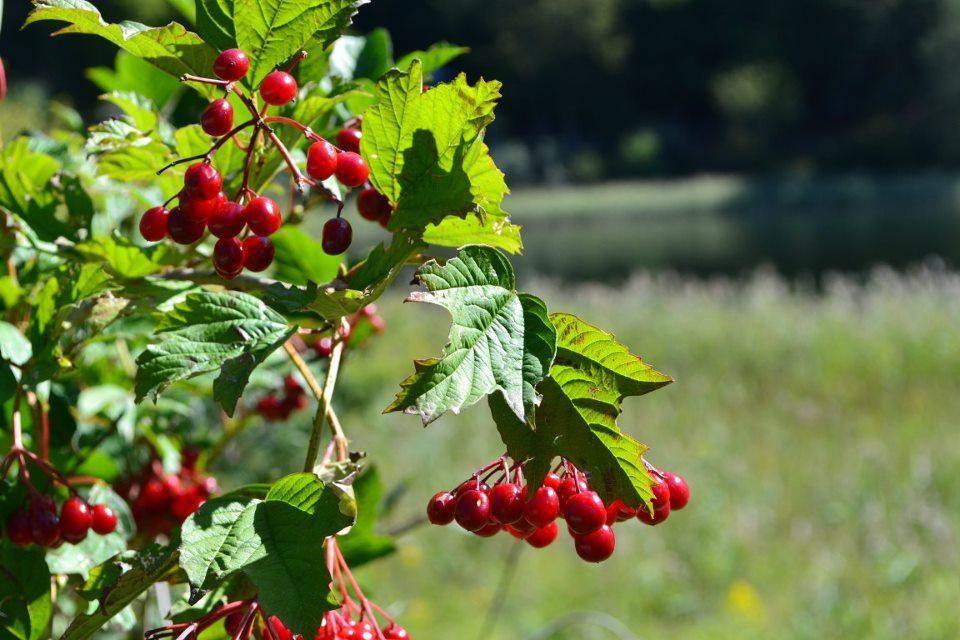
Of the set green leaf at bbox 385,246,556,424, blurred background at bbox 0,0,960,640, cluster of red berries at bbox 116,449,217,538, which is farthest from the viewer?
blurred background at bbox 0,0,960,640

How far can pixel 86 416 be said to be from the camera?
81cm

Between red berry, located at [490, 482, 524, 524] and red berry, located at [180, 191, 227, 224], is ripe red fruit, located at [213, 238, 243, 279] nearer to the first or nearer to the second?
red berry, located at [180, 191, 227, 224]

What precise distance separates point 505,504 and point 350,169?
0.17 meters

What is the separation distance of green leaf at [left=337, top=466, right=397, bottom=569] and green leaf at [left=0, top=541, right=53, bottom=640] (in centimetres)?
16

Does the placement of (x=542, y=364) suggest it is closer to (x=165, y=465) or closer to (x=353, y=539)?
(x=353, y=539)

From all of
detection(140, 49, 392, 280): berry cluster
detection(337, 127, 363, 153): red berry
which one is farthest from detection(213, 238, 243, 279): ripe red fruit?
detection(337, 127, 363, 153): red berry

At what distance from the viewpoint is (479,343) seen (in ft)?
1.26

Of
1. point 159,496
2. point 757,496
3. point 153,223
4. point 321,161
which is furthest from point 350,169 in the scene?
point 757,496

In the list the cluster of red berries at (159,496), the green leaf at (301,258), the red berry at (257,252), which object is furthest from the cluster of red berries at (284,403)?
the red berry at (257,252)

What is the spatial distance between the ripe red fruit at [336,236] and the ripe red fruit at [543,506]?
0.47 ft

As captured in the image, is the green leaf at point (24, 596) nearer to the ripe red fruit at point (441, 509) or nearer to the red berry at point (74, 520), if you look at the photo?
the red berry at point (74, 520)

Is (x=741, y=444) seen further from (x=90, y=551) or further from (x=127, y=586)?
(x=127, y=586)

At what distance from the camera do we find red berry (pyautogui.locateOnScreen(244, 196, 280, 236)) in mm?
457

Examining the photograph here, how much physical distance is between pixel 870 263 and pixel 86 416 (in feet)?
58.8
